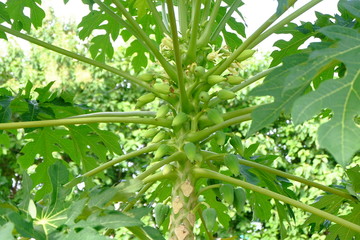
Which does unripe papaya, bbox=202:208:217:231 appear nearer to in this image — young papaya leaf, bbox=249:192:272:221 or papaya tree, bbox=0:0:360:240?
papaya tree, bbox=0:0:360:240

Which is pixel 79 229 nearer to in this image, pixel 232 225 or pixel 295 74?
pixel 295 74

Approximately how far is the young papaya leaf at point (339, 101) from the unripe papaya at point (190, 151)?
0.54m

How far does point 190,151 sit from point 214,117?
0.11m

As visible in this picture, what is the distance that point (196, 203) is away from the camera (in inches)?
62.8

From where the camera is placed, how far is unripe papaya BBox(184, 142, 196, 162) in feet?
4.98

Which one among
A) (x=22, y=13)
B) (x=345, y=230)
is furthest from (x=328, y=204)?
(x=22, y=13)

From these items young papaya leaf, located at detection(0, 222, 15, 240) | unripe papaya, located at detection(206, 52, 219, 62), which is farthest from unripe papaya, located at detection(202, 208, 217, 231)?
young papaya leaf, located at detection(0, 222, 15, 240)

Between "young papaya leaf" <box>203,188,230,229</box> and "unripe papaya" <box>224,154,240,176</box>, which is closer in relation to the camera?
"unripe papaya" <box>224,154,240,176</box>

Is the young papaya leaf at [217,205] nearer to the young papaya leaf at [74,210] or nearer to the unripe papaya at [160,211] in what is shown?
the unripe papaya at [160,211]

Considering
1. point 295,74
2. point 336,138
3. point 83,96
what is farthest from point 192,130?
point 83,96

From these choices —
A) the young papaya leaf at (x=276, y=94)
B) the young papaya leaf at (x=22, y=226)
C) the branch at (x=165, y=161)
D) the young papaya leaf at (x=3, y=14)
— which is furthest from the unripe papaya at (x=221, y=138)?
the young papaya leaf at (x=3, y=14)

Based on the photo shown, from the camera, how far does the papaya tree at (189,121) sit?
104 centimetres

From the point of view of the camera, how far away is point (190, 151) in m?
1.52

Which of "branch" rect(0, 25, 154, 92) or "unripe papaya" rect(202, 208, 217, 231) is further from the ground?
"branch" rect(0, 25, 154, 92)
